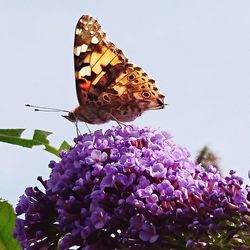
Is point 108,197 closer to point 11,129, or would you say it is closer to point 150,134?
point 150,134

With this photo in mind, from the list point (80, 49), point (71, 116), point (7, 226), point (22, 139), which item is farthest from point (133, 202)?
point (80, 49)

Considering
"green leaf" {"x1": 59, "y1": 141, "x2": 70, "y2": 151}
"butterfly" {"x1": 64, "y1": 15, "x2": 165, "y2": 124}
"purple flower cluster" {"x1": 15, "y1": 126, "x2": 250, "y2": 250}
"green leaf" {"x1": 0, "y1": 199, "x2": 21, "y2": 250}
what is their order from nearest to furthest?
"green leaf" {"x1": 0, "y1": 199, "x2": 21, "y2": 250}
"purple flower cluster" {"x1": 15, "y1": 126, "x2": 250, "y2": 250}
"green leaf" {"x1": 59, "y1": 141, "x2": 70, "y2": 151}
"butterfly" {"x1": 64, "y1": 15, "x2": 165, "y2": 124}

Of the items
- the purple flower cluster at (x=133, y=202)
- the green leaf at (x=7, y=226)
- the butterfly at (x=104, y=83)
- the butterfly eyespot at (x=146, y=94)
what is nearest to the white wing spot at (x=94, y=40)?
the butterfly at (x=104, y=83)

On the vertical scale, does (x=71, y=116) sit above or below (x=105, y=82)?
below

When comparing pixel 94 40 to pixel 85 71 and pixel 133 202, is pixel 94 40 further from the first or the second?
pixel 133 202

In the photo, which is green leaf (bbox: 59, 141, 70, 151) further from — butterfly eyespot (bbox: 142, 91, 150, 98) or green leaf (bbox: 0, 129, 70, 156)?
butterfly eyespot (bbox: 142, 91, 150, 98)

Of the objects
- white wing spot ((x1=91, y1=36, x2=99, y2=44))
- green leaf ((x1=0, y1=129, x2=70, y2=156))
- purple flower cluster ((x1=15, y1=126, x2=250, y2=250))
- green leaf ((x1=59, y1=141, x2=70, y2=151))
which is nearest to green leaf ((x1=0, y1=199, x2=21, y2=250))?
purple flower cluster ((x1=15, y1=126, x2=250, y2=250))
